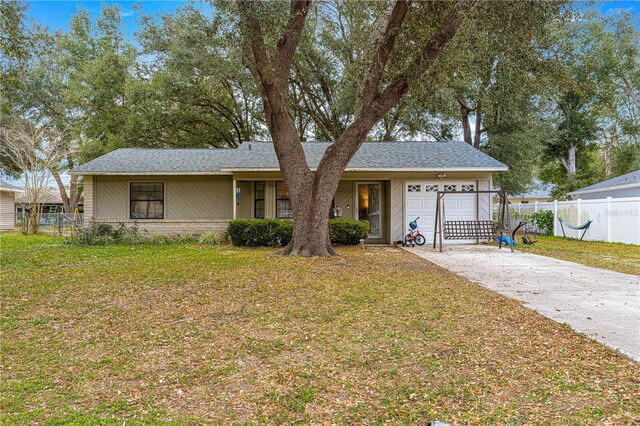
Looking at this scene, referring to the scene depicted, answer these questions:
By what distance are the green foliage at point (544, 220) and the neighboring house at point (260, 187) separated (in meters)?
4.87

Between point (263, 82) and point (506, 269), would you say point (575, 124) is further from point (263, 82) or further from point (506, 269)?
point (263, 82)

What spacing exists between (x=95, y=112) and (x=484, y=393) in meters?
23.5

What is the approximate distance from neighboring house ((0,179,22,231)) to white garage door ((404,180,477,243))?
2210cm

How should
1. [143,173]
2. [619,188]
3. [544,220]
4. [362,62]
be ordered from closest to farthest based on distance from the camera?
[362,62]
[143,173]
[619,188]
[544,220]

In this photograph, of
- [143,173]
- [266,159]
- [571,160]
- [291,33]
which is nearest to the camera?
[291,33]

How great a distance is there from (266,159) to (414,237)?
5520 mm

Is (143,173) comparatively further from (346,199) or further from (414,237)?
(414,237)

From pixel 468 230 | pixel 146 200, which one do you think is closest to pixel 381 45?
pixel 468 230

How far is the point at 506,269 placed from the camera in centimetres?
762

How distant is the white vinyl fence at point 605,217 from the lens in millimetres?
11906

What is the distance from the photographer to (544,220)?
16438 mm

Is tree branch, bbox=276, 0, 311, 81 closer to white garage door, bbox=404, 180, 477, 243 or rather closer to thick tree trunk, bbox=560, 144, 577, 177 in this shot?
white garage door, bbox=404, 180, 477, 243

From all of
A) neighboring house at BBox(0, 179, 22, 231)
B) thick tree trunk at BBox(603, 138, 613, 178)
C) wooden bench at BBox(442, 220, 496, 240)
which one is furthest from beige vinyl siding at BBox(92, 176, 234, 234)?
thick tree trunk at BBox(603, 138, 613, 178)

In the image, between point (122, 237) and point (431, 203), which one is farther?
point (431, 203)
